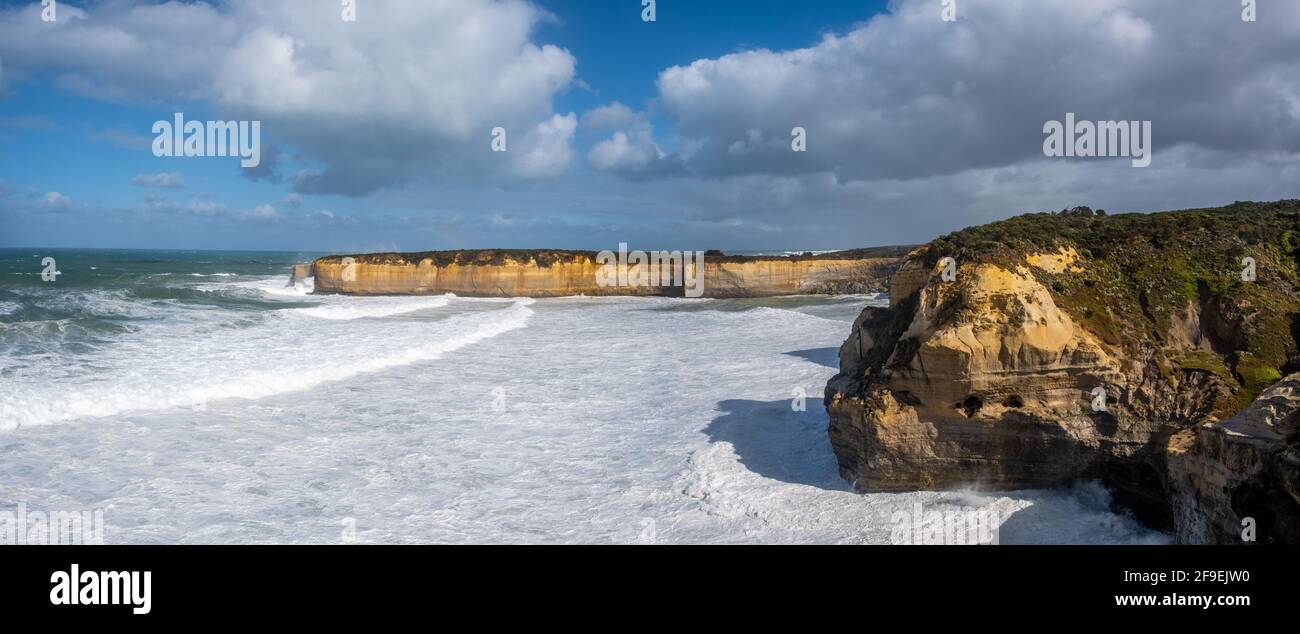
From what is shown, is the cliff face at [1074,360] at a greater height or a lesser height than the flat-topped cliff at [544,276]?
lesser

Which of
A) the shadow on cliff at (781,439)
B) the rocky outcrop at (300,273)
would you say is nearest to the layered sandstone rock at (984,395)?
the shadow on cliff at (781,439)

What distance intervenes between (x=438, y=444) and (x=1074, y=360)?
7.77 meters

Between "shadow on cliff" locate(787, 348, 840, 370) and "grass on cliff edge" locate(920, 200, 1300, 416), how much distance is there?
7389 mm

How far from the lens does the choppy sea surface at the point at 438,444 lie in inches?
262

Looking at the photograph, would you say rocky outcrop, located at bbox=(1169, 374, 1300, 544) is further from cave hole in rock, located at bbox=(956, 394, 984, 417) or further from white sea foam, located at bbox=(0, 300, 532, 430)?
white sea foam, located at bbox=(0, 300, 532, 430)

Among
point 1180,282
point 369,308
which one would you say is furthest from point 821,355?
point 369,308

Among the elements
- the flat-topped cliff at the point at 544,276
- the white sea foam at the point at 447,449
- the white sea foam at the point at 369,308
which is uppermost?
the flat-topped cliff at the point at 544,276

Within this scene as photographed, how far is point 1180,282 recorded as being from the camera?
23.0 feet

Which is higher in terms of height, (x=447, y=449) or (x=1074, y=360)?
(x=1074, y=360)

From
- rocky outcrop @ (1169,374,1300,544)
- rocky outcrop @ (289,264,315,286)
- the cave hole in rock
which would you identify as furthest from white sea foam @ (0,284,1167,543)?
rocky outcrop @ (289,264,315,286)

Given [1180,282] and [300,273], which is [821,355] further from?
[300,273]

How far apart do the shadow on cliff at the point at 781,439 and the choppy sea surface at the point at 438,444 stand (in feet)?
0.15

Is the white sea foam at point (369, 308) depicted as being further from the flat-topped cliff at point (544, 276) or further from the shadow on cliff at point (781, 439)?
the shadow on cliff at point (781, 439)
